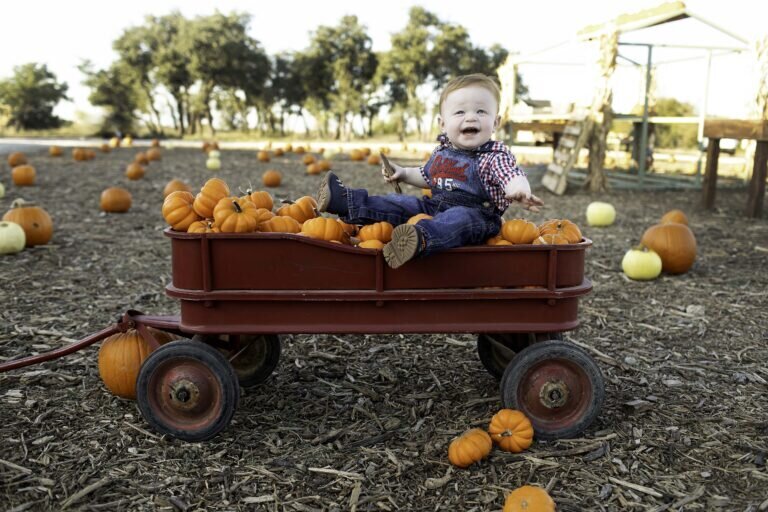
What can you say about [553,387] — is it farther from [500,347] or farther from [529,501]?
[529,501]

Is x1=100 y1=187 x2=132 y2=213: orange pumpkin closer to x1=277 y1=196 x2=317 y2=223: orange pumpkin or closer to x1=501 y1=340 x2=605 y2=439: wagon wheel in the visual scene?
x1=277 y1=196 x2=317 y2=223: orange pumpkin

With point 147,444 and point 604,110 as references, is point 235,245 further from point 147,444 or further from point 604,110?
point 604,110

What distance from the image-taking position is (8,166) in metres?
13.2

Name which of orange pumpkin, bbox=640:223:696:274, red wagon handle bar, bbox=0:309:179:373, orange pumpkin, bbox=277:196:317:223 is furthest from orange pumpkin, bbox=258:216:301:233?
orange pumpkin, bbox=640:223:696:274

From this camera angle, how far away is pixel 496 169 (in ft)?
10.1

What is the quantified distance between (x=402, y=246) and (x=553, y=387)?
954 mm

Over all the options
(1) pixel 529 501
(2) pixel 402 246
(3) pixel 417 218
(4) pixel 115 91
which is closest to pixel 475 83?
(3) pixel 417 218

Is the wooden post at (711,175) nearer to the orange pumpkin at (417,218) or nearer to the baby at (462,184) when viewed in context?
the baby at (462,184)

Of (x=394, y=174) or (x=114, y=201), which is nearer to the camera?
(x=394, y=174)

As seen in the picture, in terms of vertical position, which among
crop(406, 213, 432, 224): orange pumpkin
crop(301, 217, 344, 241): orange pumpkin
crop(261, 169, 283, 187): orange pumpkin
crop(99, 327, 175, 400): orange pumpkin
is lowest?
crop(99, 327, 175, 400): orange pumpkin

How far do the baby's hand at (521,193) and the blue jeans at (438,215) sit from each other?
174 mm

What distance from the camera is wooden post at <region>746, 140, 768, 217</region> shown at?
27.0 feet

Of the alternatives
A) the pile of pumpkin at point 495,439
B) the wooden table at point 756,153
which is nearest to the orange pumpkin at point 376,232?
the pile of pumpkin at point 495,439

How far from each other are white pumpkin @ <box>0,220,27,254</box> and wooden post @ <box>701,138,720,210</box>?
330 inches
